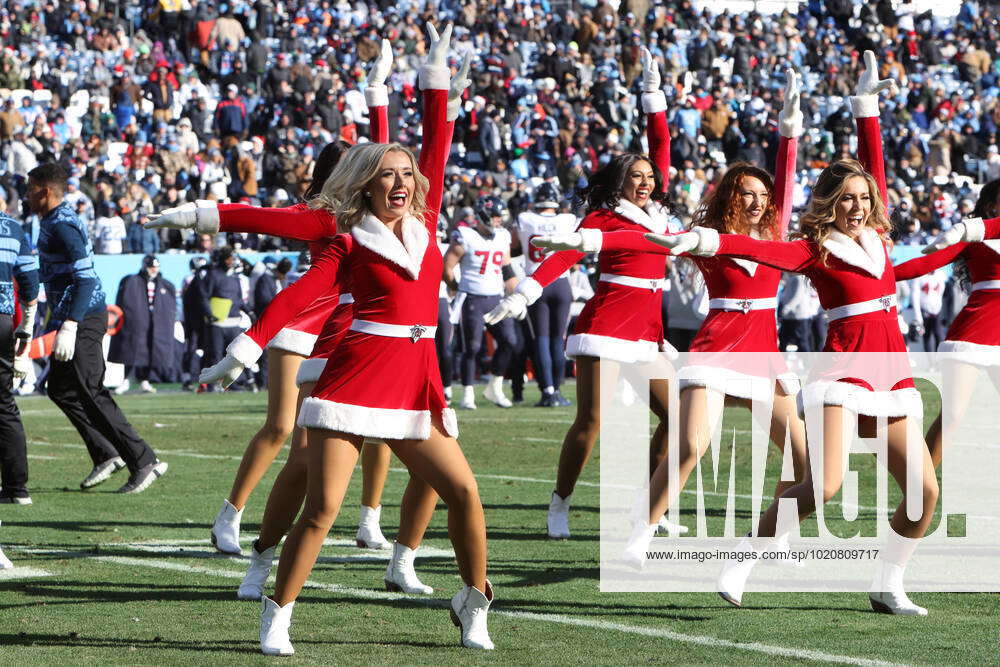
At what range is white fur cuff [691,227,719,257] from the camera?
573cm

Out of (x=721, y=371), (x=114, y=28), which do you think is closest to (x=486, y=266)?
(x=721, y=371)

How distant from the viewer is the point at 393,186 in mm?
5266

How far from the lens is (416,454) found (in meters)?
5.23

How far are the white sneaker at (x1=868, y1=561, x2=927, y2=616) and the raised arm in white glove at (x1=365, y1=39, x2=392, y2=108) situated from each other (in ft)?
9.71

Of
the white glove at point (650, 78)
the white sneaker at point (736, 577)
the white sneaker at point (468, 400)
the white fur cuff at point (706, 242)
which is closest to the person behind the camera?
the white fur cuff at point (706, 242)

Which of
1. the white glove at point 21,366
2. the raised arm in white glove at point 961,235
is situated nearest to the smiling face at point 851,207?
the raised arm in white glove at point 961,235

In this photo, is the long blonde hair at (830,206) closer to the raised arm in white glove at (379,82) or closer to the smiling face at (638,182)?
the smiling face at (638,182)

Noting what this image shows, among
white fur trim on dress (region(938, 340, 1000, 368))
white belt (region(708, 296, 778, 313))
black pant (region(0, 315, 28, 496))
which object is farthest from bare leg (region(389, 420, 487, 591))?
black pant (region(0, 315, 28, 496))

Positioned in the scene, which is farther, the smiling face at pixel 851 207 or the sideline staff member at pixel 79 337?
the sideline staff member at pixel 79 337

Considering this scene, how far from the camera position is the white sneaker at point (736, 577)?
596 centimetres

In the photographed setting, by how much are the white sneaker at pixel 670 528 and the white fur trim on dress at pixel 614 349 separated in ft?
2.81

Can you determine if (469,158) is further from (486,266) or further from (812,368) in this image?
(812,368)

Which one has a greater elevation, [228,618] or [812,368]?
[812,368]

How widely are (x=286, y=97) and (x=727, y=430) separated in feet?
52.9
